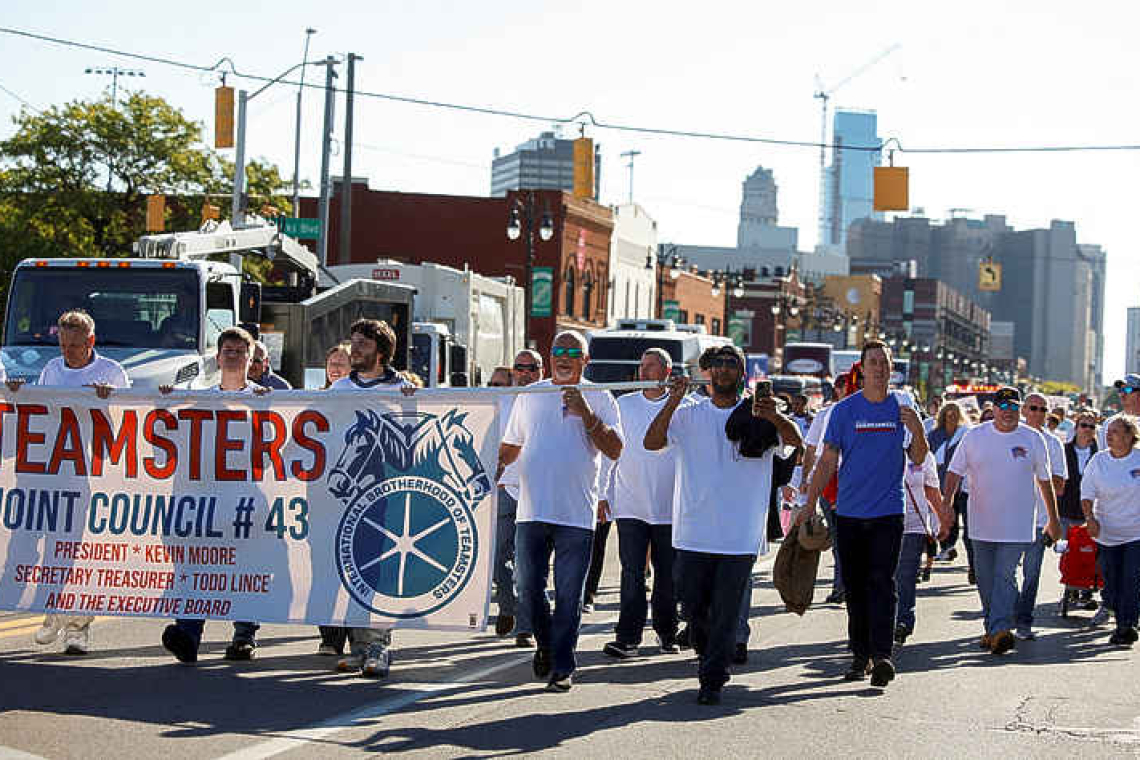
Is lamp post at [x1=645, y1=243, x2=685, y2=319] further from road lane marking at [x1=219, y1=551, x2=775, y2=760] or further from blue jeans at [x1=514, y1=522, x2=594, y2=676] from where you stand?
blue jeans at [x1=514, y1=522, x2=594, y2=676]

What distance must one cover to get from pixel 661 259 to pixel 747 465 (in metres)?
49.0

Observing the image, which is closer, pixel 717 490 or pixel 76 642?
pixel 717 490

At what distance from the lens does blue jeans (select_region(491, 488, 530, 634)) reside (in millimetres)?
12148

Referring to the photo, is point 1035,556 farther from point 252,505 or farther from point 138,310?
point 138,310

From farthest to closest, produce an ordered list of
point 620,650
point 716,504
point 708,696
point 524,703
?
point 620,650
point 716,504
point 708,696
point 524,703

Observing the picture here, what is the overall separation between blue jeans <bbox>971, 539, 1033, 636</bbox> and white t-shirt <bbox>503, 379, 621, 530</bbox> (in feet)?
12.1

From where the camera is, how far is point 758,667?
10938 mm

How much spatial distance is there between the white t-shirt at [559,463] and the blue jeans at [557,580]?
73 mm

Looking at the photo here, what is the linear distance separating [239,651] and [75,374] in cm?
195

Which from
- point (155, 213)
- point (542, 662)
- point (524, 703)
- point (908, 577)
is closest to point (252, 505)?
point (542, 662)

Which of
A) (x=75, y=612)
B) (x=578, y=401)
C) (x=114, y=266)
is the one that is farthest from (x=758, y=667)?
(x=114, y=266)

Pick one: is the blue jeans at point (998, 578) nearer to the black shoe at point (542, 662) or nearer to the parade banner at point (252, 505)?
the black shoe at point (542, 662)

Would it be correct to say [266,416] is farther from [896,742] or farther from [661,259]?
[661,259]

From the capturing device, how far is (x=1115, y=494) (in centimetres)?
1341
